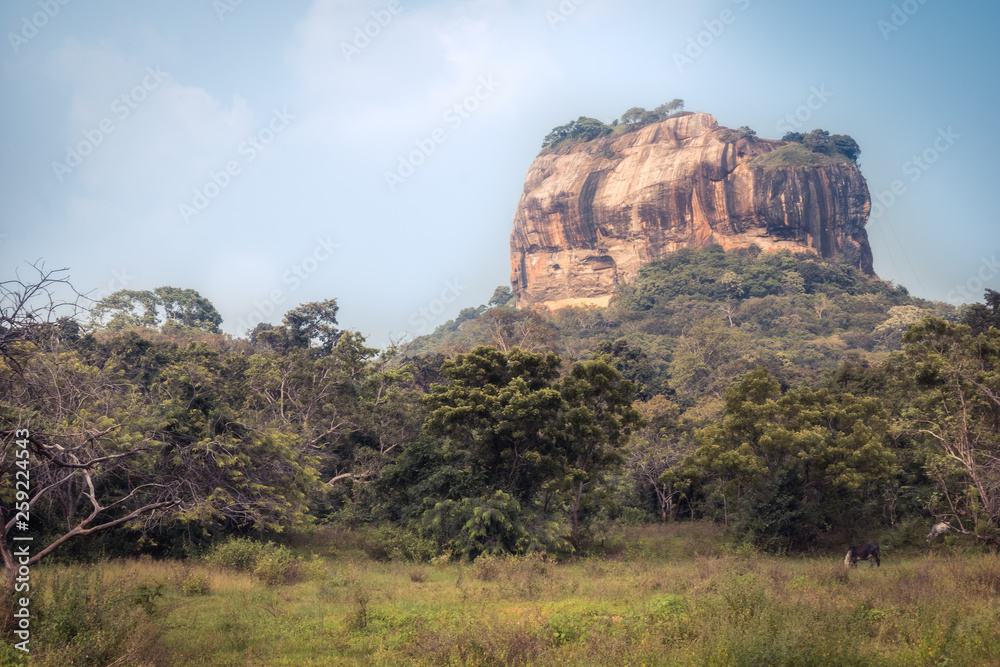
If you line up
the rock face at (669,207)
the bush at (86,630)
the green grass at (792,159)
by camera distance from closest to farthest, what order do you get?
1. the bush at (86,630)
2. the rock face at (669,207)
3. the green grass at (792,159)

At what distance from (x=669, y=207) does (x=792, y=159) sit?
17.1 meters

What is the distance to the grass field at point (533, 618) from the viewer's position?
226 inches

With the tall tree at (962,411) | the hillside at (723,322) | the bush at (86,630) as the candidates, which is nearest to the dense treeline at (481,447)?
the tall tree at (962,411)

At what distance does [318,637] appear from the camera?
7.21m

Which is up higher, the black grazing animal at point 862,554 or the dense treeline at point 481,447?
the dense treeline at point 481,447

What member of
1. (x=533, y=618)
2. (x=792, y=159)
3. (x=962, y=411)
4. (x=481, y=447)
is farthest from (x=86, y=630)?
(x=792, y=159)

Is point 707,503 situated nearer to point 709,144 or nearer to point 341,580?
point 341,580

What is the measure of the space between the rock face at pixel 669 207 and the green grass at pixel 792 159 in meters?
0.77

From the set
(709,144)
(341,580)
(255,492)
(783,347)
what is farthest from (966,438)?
(709,144)

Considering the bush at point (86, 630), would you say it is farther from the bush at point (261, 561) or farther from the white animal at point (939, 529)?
the white animal at point (939, 529)

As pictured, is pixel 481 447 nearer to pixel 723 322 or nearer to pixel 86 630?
pixel 86 630

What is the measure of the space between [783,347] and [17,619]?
56.8m

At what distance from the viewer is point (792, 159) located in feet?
266

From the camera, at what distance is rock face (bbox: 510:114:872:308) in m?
80.4
